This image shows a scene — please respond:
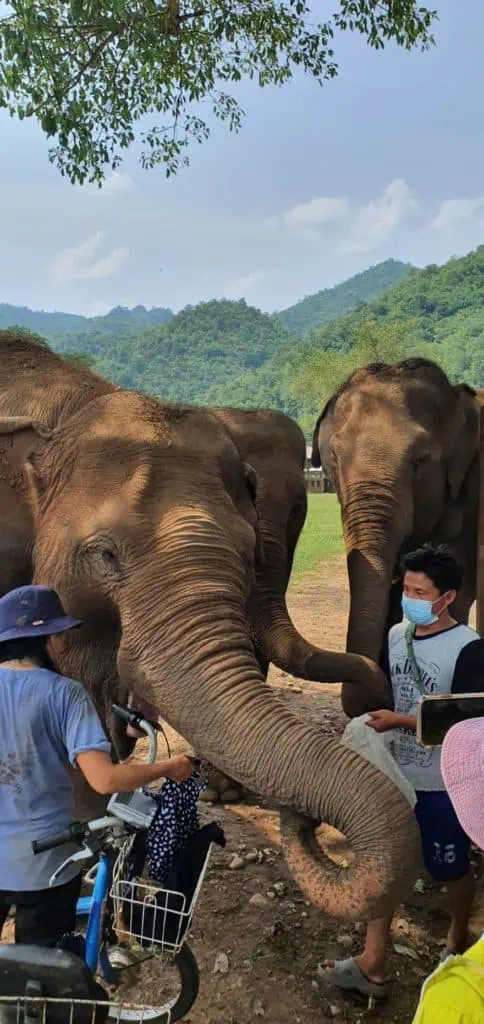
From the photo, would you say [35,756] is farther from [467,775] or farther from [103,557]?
[467,775]

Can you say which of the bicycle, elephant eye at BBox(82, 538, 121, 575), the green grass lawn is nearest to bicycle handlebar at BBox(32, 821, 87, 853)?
the bicycle

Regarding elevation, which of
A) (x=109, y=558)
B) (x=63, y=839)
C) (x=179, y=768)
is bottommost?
(x=63, y=839)

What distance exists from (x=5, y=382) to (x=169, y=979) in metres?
2.84

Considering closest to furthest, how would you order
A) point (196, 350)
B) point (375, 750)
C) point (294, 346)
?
1. point (375, 750)
2. point (294, 346)
3. point (196, 350)

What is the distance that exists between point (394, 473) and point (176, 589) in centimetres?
322

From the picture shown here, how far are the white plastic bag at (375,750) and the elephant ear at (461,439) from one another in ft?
11.5

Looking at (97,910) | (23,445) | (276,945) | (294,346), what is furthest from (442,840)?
(294,346)

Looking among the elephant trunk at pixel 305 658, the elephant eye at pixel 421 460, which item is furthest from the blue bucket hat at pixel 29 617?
the elephant eye at pixel 421 460

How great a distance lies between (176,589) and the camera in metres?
2.91

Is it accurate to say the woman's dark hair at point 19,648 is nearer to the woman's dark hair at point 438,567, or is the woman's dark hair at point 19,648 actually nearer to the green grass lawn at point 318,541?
the woman's dark hair at point 438,567

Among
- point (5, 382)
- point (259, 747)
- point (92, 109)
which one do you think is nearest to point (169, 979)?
point (259, 747)

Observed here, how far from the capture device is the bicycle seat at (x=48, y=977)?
230cm

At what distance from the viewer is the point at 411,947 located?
388cm

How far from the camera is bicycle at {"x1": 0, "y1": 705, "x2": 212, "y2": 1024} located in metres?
2.31
